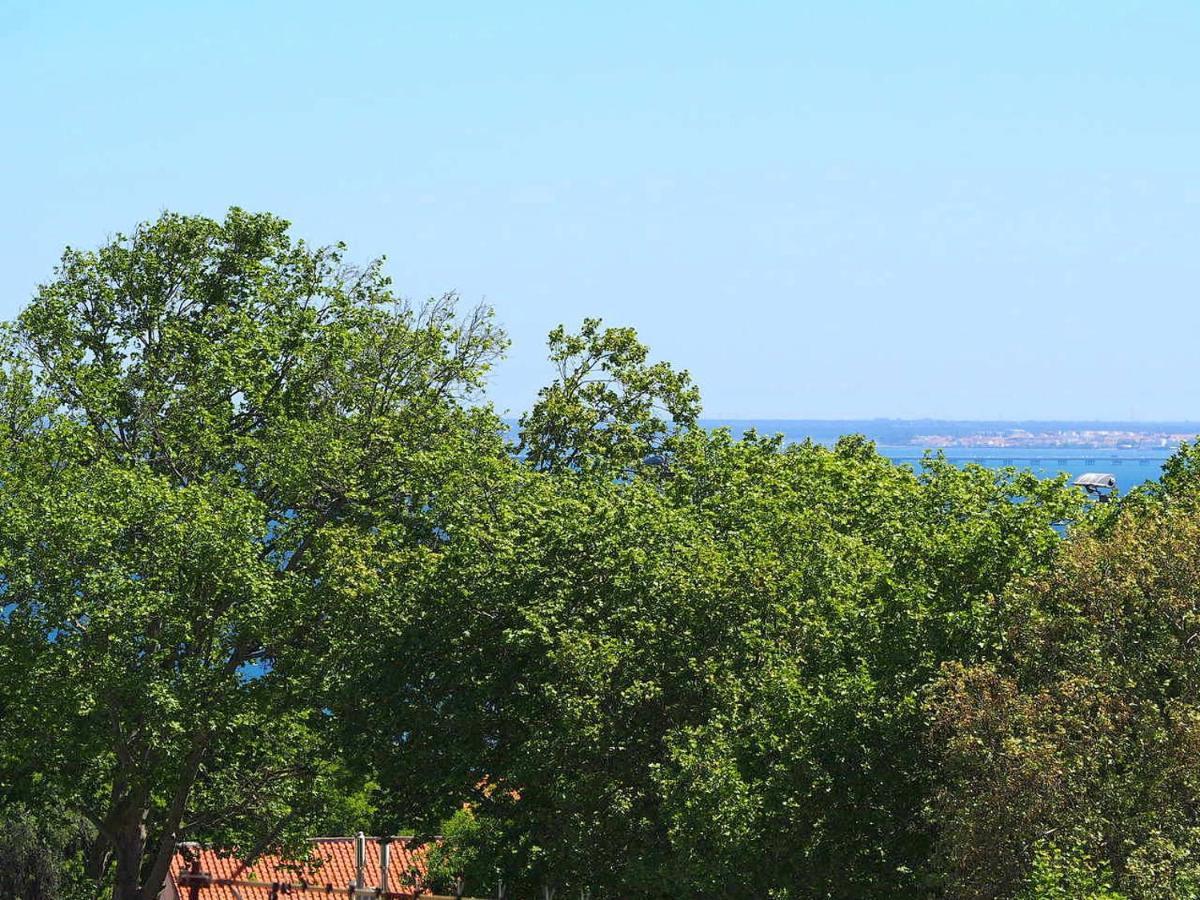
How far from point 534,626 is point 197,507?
10467 millimetres

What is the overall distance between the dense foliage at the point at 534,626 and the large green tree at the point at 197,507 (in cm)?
11

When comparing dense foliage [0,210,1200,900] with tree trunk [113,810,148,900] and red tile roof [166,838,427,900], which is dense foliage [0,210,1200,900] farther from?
red tile roof [166,838,427,900]

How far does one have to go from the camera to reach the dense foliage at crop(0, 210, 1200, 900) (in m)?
25.8

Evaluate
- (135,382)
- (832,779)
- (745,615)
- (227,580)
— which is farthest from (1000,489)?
(135,382)

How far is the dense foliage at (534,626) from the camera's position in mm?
25766

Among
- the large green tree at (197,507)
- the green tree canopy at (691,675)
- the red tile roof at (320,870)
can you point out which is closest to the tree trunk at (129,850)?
the large green tree at (197,507)

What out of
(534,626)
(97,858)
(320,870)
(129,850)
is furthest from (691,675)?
(320,870)

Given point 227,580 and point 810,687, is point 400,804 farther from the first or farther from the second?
point 810,687

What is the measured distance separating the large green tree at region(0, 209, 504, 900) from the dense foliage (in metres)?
0.11

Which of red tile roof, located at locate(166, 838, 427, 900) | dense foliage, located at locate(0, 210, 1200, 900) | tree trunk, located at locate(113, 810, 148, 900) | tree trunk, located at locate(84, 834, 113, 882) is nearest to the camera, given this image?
dense foliage, located at locate(0, 210, 1200, 900)

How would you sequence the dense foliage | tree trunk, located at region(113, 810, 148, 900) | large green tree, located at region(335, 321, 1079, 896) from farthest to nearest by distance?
1. tree trunk, located at region(113, 810, 148, 900)
2. large green tree, located at region(335, 321, 1079, 896)
3. the dense foliage

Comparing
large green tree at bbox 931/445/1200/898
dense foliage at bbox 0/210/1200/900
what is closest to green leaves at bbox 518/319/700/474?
dense foliage at bbox 0/210/1200/900

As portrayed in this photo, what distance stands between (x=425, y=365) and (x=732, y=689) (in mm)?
19733

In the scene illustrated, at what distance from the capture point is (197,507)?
3928 cm
